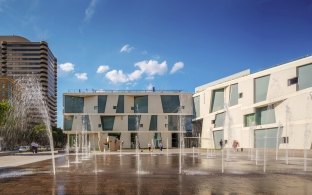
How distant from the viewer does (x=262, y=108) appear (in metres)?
50.9

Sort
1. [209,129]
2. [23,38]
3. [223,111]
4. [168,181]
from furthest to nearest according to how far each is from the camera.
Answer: [23,38]
[209,129]
[223,111]
[168,181]

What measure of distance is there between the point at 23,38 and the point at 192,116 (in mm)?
122099

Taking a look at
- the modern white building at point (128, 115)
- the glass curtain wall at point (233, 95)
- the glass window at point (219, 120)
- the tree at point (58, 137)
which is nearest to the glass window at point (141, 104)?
the modern white building at point (128, 115)

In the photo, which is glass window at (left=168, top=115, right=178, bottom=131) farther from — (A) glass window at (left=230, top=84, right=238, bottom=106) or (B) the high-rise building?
(B) the high-rise building

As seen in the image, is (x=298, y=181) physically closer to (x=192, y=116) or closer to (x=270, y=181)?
(x=270, y=181)

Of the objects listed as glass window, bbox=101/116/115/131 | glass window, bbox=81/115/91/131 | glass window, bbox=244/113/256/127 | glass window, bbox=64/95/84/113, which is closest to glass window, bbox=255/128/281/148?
glass window, bbox=244/113/256/127

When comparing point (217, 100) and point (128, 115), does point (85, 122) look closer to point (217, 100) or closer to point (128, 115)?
point (128, 115)

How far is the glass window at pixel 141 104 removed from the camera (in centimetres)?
7494

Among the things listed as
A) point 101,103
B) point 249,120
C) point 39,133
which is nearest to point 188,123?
point 101,103

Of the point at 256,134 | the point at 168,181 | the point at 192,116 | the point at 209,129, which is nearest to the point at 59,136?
the point at 192,116

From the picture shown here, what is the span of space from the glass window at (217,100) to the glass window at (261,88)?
396 inches

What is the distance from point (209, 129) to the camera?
214ft

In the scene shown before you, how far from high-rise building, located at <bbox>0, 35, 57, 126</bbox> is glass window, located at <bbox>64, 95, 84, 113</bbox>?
80840mm

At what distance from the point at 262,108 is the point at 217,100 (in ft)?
41.9
